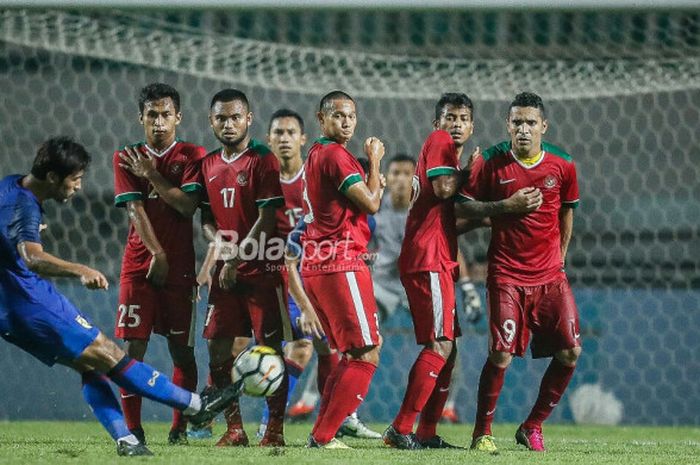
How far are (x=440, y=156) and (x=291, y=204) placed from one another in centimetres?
130

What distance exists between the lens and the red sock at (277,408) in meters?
5.68

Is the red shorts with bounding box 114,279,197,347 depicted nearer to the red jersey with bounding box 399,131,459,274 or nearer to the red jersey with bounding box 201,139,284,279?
the red jersey with bounding box 201,139,284,279

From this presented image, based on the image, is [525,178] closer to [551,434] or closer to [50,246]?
[551,434]

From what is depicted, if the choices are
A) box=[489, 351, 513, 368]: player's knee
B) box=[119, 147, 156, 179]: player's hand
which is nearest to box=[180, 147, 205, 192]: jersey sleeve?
box=[119, 147, 156, 179]: player's hand

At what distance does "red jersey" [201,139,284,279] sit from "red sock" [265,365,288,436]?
1.98 ft

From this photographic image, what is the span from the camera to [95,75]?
1145cm

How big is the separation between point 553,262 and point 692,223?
4.72m

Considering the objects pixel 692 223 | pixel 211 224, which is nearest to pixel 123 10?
pixel 211 224

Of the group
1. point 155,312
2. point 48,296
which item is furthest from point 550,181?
point 48,296

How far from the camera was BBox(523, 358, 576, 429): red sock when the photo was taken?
5816 mm

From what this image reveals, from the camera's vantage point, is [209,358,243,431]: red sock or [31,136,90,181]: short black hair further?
[209,358,243,431]: red sock

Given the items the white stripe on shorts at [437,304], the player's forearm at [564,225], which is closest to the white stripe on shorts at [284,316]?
the white stripe on shorts at [437,304]

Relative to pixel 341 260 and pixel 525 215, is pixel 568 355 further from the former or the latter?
pixel 341 260

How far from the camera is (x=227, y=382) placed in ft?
19.1
